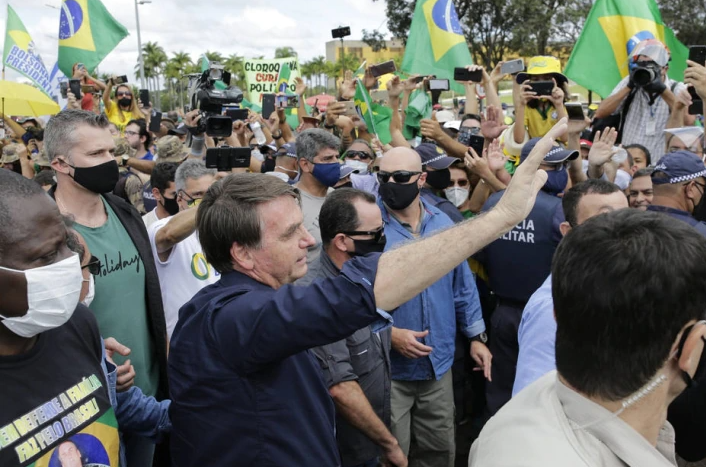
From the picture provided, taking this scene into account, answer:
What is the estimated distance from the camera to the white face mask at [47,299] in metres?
1.76

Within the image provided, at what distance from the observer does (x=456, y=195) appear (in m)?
5.48

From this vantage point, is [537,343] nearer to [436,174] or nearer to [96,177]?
[96,177]

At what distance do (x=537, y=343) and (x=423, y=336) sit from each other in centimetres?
139

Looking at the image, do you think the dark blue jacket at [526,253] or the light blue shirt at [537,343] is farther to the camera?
the dark blue jacket at [526,253]

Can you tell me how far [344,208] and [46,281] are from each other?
160cm

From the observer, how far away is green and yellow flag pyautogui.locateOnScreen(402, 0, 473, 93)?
7.94m

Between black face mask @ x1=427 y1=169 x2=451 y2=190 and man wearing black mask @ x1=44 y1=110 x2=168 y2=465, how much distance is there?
8.26 ft

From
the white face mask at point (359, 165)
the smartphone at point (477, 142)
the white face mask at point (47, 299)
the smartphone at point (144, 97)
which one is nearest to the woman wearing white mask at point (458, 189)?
the smartphone at point (477, 142)

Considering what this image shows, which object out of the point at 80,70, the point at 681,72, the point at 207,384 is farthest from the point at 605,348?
the point at 80,70

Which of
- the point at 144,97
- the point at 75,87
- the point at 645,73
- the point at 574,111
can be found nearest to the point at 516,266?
the point at 574,111

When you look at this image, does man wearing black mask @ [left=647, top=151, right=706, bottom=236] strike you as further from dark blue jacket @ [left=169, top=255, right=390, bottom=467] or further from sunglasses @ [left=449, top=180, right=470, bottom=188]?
dark blue jacket @ [left=169, top=255, right=390, bottom=467]

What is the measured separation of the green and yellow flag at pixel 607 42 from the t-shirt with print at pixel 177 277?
5297 mm

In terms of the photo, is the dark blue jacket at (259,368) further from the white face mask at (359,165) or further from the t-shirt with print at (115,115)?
the t-shirt with print at (115,115)

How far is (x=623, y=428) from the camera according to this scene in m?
1.22
